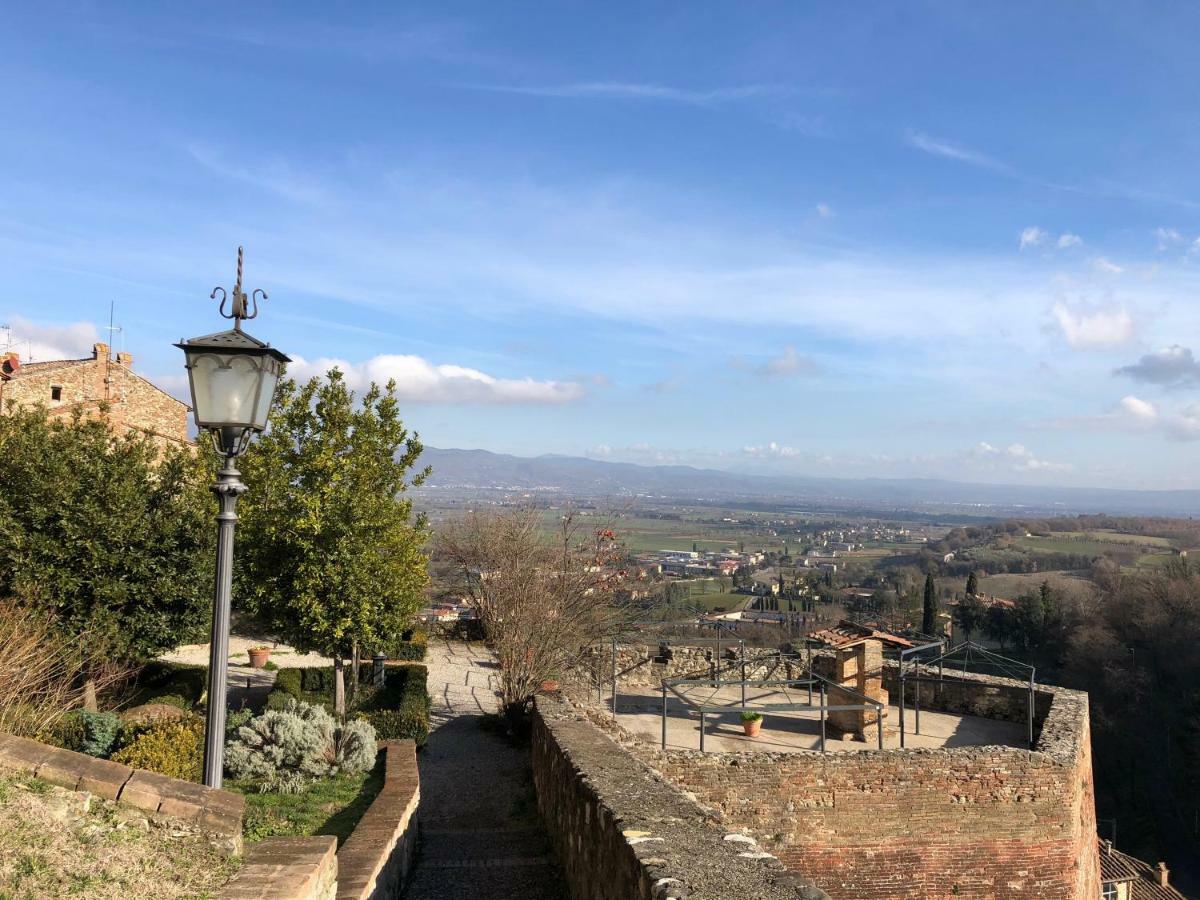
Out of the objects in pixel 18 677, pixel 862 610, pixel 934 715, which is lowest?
pixel 862 610

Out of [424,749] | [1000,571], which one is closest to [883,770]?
[424,749]

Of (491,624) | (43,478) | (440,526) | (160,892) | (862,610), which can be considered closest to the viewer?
(160,892)

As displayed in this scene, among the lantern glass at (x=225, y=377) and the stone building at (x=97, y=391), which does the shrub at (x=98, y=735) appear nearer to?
the lantern glass at (x=225, y=377)

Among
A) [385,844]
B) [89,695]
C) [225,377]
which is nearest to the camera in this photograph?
[225,377]

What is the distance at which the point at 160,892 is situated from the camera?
3.96 metres

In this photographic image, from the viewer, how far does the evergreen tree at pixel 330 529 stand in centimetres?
1352

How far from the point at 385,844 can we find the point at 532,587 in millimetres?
12689

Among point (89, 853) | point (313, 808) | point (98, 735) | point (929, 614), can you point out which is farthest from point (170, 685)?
point (929, 614)

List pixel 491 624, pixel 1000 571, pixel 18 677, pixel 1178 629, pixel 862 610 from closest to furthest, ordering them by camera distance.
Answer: pixel 18 677, pixel 491 624, pixel 1178 629, pixel 862 610, pixel 1000 571

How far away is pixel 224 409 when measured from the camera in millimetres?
4785

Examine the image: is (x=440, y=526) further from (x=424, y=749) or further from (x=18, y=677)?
(x=18, y=677)

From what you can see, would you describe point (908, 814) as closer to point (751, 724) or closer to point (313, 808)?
point (751, 724)

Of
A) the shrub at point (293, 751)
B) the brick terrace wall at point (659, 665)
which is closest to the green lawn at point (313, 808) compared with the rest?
the shrub at point (293, 751)

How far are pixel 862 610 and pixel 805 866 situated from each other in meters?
56.1
